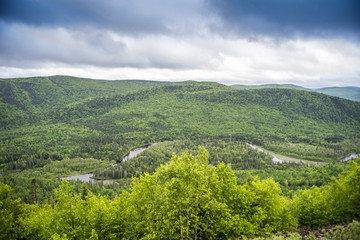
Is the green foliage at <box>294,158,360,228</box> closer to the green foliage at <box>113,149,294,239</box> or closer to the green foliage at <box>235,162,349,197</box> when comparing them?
the green foliage at <box>113,149,294,239</box>

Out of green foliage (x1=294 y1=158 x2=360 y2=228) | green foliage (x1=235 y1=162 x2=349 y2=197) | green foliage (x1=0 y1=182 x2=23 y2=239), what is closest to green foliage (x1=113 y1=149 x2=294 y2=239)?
green foliage (x1=294 y1=158 x2=360 y2=228)

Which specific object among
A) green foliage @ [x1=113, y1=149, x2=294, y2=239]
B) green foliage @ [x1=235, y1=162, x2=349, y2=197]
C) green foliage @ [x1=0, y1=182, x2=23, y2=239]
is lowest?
green foliage @ [x1=235, y1=162, x2=349, y2=197]

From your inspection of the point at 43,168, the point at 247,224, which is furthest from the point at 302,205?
the point at 43,168

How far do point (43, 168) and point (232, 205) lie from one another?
723 feet

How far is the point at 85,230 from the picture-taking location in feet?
98.3

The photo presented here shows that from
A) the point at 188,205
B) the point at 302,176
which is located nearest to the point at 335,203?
the point at 188,205

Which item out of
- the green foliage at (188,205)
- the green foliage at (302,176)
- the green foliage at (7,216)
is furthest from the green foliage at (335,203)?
the green foliage at (302,176)

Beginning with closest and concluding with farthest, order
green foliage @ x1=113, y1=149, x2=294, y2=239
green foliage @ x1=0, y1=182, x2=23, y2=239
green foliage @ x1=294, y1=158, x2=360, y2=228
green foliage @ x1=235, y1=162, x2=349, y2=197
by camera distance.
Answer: green foliage @ x1=113, y1=149, x2=294, y2=239, green foliage @ x1=294, y1=158, x2=360, y2=228, green foliage @ x1=0, y1=182, x2=23, y2=239, green foliage @ x1=235, y1=162, x2=349, y2=197

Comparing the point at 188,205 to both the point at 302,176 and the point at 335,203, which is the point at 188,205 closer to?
the point at 335,203

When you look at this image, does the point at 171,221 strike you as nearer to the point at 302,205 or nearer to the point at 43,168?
the point at 302,205

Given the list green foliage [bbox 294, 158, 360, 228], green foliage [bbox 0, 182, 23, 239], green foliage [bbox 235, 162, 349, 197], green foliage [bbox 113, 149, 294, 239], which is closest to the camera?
green foliage [bbox 113, 149, 294, 239]


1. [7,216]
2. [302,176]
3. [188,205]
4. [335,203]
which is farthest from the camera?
[302,176]

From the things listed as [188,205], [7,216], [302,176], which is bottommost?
[302,176]

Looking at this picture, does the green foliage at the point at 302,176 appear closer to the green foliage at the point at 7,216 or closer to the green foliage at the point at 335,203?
the green foliage at the point at 335,203
